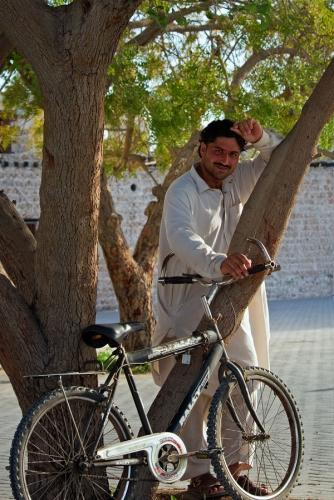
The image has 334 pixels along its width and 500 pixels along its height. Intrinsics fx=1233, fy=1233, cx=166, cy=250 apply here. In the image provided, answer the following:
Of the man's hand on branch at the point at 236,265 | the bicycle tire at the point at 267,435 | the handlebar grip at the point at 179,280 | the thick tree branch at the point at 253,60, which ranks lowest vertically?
the bicycle tire at the point at 267,435

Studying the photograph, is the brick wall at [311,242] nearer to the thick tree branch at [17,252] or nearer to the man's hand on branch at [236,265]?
the thick tree branch at [17,252]

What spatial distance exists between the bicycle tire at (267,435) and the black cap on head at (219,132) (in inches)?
39.0

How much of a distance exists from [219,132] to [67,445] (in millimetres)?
1531

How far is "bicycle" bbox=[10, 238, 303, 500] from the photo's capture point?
4383 mm

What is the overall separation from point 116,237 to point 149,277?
27.1 inches

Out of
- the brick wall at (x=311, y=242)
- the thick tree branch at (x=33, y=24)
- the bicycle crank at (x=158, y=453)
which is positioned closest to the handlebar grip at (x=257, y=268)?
the bicycle crank at (x=158, y=453)

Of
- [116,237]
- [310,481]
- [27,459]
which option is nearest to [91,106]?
[27,459]

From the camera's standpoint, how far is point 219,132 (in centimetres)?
527

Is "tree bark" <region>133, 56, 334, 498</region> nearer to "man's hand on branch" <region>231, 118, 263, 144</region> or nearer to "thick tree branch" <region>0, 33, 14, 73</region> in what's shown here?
"man's hand on branch" <region>231, 118, 263, 144</region>

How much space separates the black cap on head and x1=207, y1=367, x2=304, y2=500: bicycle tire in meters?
0.99

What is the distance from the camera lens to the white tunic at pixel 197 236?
16.2ft

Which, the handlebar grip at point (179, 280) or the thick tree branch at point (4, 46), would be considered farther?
the thick tree branch at point (4, 46)

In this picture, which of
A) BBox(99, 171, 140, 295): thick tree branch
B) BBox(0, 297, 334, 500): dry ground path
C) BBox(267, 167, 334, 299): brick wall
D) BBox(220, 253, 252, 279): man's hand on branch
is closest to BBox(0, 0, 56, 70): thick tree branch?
BBox(220, 253, 252, 279): man's hand on branch

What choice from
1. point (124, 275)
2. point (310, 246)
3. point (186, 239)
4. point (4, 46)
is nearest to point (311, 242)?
point (310, 246)
